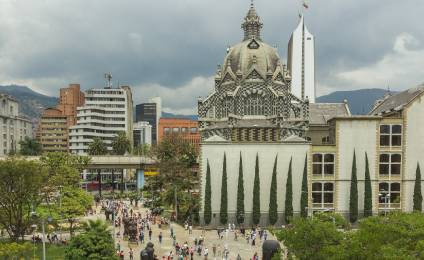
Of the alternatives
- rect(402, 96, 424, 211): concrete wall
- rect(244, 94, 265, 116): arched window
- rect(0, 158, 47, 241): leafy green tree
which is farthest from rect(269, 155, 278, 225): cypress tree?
rect(0, 158, 47, 241): leafy green tree

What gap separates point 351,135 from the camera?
226ft

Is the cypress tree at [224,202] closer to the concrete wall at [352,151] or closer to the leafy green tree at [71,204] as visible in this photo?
the concrete wall at [352,151]

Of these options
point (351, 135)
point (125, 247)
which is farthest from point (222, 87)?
point (125, 247)

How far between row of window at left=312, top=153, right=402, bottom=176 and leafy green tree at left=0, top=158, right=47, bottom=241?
39765 millimetres

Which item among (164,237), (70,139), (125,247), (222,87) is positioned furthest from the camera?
(70,139)

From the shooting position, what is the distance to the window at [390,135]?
6888 cm

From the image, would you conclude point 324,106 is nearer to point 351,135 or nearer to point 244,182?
point 351,135

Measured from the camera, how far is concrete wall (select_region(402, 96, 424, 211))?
68.6m

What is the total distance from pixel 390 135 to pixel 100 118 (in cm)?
12597

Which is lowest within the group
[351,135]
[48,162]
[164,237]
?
[164,237]

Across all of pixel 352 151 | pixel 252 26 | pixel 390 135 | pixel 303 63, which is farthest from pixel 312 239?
pixel 303 63

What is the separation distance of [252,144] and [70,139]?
394ft

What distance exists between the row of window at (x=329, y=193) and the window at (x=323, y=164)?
5.68 feet

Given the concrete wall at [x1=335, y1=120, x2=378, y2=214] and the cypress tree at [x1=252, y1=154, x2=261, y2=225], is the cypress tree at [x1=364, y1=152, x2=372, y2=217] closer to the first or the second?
the concrete wall at [x1=335, y1=120, x2=378, y2=214]
